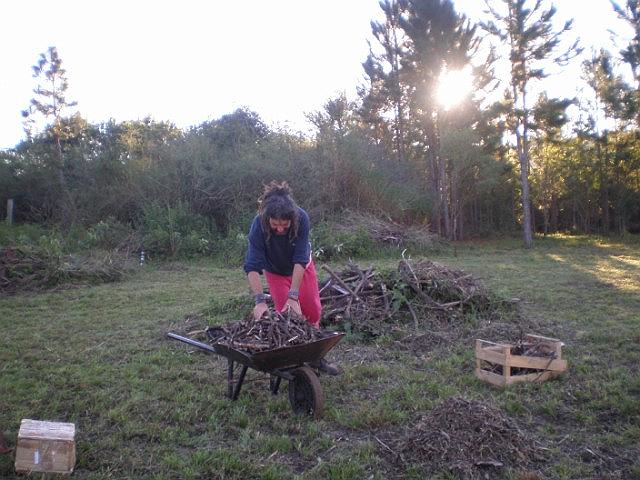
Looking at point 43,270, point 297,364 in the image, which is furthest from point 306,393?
point 43,270

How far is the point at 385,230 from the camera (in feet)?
53.8

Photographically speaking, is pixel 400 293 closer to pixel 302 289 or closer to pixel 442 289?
pixel 442 289

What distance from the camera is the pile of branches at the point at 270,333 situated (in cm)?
374

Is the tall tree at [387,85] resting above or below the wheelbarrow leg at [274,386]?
above

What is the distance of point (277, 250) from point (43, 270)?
741cm

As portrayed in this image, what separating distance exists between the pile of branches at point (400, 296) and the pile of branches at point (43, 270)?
5698 mm

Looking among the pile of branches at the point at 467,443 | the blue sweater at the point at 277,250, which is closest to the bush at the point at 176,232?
the blue sweater at the point at 277,250

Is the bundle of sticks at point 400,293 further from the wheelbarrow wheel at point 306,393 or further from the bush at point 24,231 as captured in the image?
the bush at point 24,231

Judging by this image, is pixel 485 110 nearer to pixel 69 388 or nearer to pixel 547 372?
pixel 547 372

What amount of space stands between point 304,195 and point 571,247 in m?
9.61

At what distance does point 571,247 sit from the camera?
19.5m

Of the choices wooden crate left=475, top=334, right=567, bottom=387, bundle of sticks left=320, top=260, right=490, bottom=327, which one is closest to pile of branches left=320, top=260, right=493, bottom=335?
bundle of sticks left=320, top=260, right=490, bottom=327

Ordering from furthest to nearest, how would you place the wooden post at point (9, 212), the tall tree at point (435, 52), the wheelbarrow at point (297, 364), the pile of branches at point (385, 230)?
the tall tree at point (435, 52) → the wooden post at point (9, 212) → the pile of branches at point (385, 230) → the wheelbarrow at point (297, 364)

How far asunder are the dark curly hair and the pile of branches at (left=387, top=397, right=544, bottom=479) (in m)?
1.75
